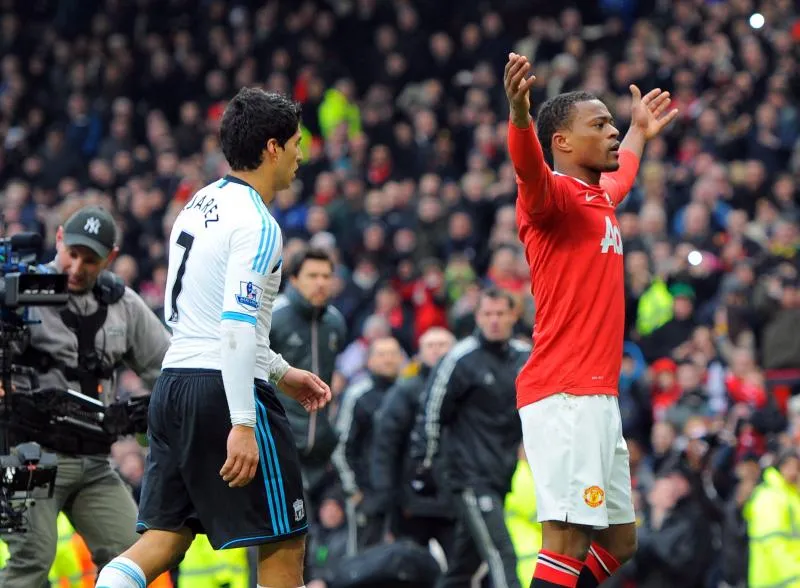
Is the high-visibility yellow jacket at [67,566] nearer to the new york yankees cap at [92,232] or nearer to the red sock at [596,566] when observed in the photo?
the new york yankees cap at [92,232]

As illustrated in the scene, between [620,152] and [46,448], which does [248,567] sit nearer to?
[46,448]

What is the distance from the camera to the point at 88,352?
25.7 ft

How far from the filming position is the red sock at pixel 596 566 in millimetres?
6777

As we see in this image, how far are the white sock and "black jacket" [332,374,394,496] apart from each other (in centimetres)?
677

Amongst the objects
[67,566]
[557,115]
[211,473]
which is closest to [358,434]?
[67,566]

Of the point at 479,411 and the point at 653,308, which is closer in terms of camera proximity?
the point at 479,411

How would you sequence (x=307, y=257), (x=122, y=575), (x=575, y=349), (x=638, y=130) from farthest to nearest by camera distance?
(x=307, y=257) < (x=638, y=130) < (x=575, y=349) < (x=122, y=575)

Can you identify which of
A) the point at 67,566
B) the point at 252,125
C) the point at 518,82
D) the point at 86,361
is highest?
the point at 518,82

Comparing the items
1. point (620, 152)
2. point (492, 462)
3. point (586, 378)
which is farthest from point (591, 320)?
point (492, 462)

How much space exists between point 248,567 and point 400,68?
40.7 ft

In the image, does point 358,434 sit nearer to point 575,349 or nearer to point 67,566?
point 67,566

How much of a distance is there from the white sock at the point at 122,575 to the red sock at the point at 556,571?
1.57 metres

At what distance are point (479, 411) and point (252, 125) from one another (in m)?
4.82

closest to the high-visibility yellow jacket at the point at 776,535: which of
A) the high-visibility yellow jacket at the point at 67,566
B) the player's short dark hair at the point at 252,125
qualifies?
the high-visibility yellow jacket at the point at 67,566
